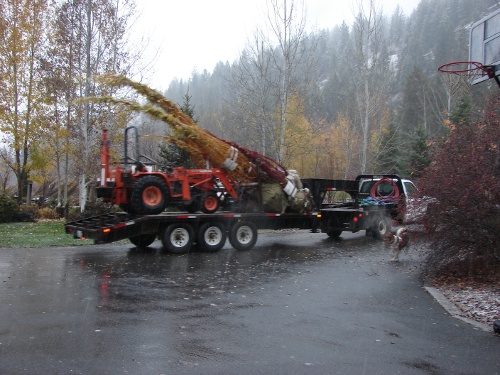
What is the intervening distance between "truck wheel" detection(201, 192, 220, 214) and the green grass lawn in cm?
425

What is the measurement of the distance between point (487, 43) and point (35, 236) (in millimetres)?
14586

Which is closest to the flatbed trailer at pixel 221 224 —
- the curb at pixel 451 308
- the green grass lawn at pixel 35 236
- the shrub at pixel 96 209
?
the green grass lawn at pixel 35 236

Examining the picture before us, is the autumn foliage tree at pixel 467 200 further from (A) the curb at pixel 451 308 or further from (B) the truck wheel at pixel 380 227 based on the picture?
(B) the truck wheel at pixel 380 227

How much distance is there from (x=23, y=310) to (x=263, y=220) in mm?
8503

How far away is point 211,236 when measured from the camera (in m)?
13.7

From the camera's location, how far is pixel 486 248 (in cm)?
961

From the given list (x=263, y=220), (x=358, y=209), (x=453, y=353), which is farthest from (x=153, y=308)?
(x=358, y=209)

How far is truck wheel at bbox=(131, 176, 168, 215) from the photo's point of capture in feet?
41.4

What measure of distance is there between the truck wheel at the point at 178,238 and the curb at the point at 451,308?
6.45 metres

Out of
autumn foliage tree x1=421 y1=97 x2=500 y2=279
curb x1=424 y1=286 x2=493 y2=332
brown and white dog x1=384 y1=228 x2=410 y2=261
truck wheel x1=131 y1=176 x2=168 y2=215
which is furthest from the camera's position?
truck wheel x1=131 y1=176 x2=168 y2=215

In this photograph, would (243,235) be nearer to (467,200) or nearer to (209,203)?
(209,203)

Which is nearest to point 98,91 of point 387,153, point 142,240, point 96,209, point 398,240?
point 96,209

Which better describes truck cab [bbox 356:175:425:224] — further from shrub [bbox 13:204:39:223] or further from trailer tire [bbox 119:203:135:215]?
shrub [bbox 13:204:39:223]

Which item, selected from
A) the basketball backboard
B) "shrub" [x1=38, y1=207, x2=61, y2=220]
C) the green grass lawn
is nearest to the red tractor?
the green grass lawn
